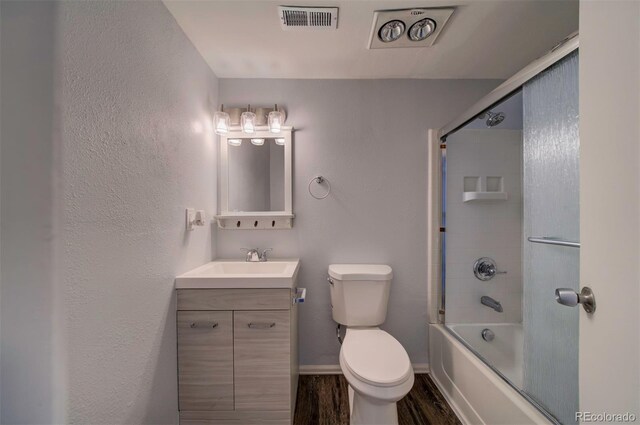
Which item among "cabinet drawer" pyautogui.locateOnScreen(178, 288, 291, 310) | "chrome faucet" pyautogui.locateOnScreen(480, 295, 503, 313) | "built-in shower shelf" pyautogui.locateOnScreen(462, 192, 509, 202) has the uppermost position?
"built-in shower shelf" pyautogui.locateOnScreen(462, 192, 509, 202)

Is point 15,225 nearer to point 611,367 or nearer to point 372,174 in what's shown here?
point 611,367

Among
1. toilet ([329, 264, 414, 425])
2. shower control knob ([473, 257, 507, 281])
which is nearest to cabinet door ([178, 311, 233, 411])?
toilet ([329, 264, 414, 425])

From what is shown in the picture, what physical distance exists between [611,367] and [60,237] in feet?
4.56

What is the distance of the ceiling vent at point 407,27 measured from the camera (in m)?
1.21

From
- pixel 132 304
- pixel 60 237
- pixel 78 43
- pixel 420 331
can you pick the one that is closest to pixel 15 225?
pixel 60 237

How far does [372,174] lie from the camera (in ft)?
5.97

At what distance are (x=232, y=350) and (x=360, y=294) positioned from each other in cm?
79

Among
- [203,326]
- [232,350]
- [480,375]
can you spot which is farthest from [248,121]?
[480,375]

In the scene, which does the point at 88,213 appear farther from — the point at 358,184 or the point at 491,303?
the point at 491,303

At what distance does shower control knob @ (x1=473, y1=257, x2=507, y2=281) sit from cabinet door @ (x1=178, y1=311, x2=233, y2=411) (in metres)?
1.59

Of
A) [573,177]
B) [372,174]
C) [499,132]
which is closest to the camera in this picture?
[573,177]

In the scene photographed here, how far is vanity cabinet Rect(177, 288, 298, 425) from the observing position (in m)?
1.25

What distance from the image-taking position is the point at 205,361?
1255 millimetres

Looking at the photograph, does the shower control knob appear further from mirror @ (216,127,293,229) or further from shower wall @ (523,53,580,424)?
mirror @ (216,127,293,229)
